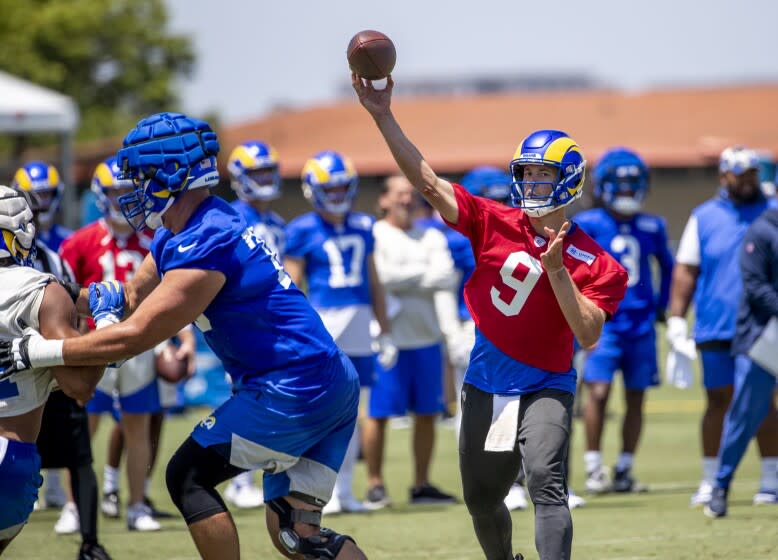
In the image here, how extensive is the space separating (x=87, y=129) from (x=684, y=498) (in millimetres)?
37991

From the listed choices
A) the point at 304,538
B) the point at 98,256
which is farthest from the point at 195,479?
the point at 98,256

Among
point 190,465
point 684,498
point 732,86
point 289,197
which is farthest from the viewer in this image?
point 732,86

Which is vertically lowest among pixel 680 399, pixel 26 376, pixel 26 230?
pixel 680 399

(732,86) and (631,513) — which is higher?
(732,86)

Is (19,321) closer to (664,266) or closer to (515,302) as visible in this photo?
(515,302)

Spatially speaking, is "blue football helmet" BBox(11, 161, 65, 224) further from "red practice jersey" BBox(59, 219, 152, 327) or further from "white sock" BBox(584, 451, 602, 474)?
"white sock" BBox(584, 451, 602, 474)

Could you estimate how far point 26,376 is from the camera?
520cm

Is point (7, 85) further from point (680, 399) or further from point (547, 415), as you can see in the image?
point (547, 415)

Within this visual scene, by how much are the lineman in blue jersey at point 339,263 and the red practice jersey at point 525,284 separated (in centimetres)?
347

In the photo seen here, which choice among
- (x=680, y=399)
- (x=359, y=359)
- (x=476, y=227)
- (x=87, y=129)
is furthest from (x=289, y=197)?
(x=476, y=227)

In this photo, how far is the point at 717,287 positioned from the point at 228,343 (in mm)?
4910

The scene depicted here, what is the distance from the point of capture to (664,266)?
10.1 metres

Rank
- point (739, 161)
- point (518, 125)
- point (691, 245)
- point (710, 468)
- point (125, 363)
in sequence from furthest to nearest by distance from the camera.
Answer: point (518, 125) → point (691, 245) → point (739, 161) → point (710, 468) → point (125, 363)

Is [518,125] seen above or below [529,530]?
above
